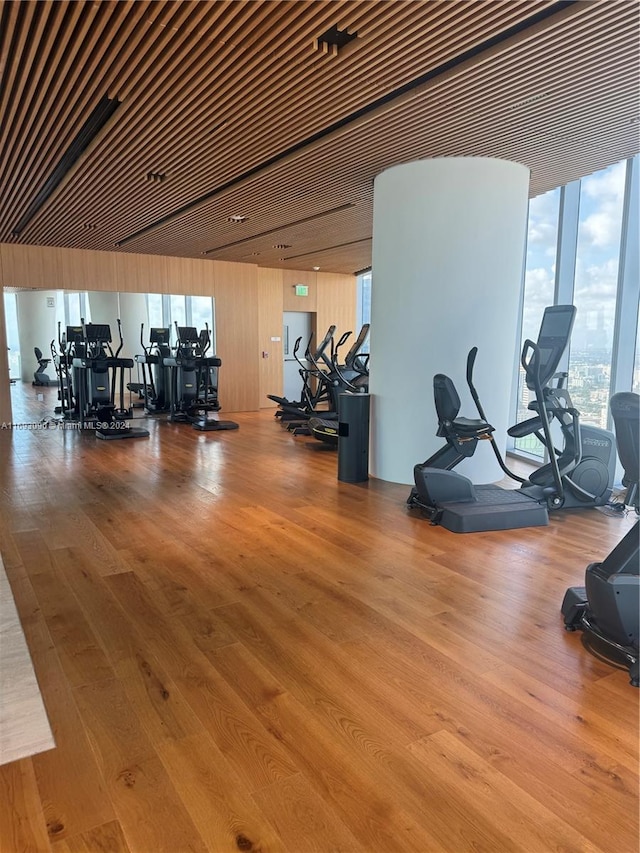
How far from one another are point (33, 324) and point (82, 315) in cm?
81

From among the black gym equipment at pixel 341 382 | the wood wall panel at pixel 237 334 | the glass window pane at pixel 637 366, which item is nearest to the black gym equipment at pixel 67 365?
the wood wall panel at pixel 237 334

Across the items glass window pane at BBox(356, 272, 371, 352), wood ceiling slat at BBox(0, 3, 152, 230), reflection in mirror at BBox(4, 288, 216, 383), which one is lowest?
reflection in mirror at BBox(4, 288, 216, 383)

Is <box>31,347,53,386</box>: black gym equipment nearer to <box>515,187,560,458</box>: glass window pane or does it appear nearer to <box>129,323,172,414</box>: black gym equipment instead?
<box>129,323,172,414</box>: black gym equipment

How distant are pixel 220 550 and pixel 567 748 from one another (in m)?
2.53

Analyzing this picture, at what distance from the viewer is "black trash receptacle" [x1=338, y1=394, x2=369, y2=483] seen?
19.0 feet

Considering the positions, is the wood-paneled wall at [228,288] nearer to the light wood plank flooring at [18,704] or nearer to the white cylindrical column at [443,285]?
the white cylindrical column at [443,285]

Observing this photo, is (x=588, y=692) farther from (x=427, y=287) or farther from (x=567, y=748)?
(x=427, y=287)

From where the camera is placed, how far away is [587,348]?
6.00m

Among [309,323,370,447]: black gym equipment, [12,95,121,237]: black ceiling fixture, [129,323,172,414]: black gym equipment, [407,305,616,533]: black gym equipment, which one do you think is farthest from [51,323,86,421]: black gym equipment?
[407,305,616,533]: black gym equipment

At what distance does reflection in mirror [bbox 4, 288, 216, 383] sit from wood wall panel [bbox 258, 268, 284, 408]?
1542mm

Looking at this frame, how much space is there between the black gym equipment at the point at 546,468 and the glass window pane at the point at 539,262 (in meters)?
2.10

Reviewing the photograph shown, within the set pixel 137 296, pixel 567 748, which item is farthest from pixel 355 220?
pixel 567 748

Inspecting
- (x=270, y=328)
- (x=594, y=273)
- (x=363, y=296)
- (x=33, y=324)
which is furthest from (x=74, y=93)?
(x=363, y=296)

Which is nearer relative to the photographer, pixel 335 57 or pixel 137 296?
pixel 335 57
